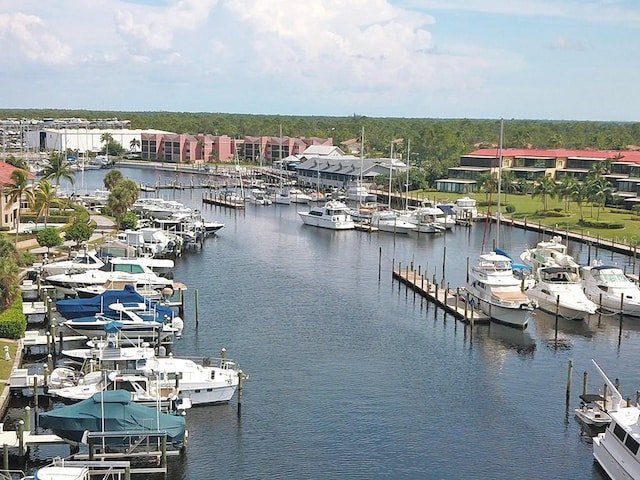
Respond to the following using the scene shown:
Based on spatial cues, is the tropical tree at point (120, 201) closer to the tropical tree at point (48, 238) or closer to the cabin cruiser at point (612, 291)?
the tropical tree at point (48, 238)

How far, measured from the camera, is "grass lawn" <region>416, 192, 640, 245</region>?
9394 cm

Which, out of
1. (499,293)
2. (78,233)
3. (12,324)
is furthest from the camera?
(78,233)

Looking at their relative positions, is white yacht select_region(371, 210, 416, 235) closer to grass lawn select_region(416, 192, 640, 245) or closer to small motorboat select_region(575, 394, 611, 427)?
grass lawn select_region(416, 192, 640, 245)

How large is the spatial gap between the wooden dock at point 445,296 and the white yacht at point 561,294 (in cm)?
503

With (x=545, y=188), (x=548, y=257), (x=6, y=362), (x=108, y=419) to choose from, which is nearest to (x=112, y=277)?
(x=6, y=362)

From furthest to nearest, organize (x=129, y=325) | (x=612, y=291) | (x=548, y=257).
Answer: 1. (x=548, y=257)
2. (x=612, y=291)
3. (x=129, y=325)

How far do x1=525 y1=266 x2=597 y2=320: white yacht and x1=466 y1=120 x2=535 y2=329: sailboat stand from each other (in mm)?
1472

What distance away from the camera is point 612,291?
6134cm

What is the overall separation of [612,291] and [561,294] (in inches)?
161

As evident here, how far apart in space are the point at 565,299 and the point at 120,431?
3545 cm

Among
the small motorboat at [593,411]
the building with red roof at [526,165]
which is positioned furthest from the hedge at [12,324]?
the building with red roof at [526,165]

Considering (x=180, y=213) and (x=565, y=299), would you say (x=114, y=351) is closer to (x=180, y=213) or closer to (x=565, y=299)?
(x=565, y=299)

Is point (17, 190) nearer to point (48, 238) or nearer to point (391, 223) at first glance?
point (48, 238)

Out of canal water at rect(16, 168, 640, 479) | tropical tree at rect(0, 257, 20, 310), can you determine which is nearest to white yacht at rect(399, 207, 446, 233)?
canal water at rect(16, 168, 640, 479)
